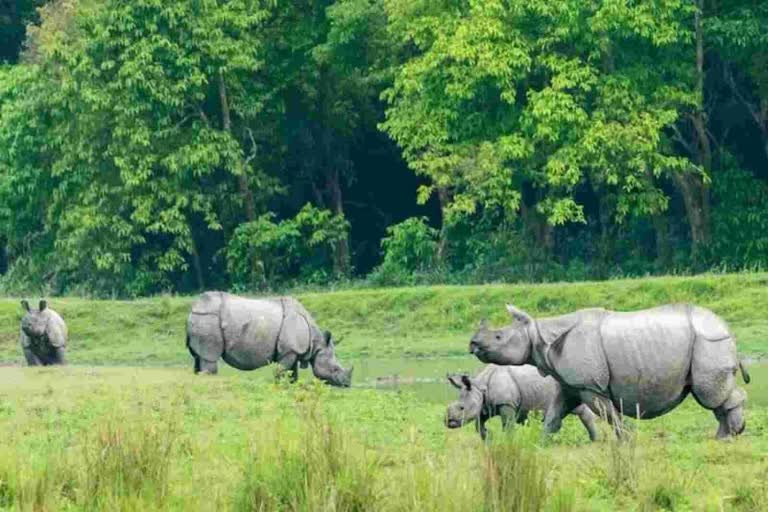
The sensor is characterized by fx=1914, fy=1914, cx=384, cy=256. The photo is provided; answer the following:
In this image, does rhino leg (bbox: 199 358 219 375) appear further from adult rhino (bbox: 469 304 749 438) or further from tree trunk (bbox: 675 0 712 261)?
tree trunk (bbox: 675 0 712 261)

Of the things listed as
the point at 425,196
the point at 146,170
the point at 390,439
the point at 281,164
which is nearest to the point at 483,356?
the point at 390,439

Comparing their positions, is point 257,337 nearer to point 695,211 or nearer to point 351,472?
point 351,472

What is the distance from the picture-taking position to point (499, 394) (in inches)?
647

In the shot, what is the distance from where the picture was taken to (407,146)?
37.8 metres

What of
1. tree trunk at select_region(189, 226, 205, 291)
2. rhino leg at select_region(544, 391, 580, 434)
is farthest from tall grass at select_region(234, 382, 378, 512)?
tree trunk at select_region(189, 226, 205, 291)

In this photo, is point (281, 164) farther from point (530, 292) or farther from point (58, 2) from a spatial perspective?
point (530, 292)

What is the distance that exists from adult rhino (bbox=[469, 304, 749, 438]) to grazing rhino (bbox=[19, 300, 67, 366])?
1114 cm

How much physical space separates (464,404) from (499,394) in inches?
13.9

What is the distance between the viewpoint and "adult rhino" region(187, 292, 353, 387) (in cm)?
2278

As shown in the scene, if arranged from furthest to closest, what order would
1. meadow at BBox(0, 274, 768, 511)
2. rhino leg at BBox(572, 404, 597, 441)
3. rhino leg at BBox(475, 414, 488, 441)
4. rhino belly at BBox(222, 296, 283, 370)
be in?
rhino belly at BBox(222, 296, 283, 370) → rhino leg at BBox(475, 414, 488, 441) → rhino leg at BBox(572, 404, 597, 441) → meadow at BBox(0, 274, 768, 511)

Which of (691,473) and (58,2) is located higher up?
(58,2)

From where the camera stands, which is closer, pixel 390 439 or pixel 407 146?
pixel 390 439

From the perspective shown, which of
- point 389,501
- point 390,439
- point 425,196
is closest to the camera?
point 389,501

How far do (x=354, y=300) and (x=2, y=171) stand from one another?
43.6ft
